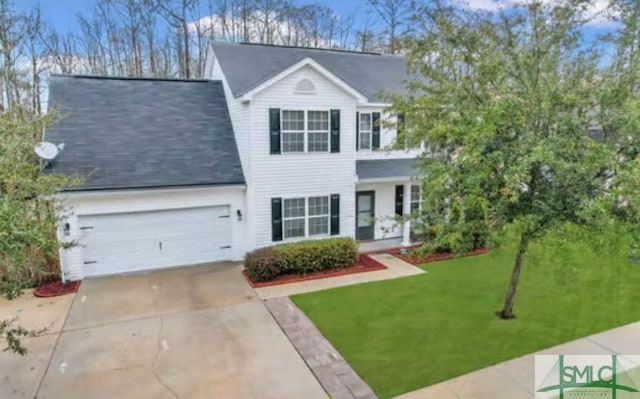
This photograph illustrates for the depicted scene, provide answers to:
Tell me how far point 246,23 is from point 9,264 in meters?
25.2

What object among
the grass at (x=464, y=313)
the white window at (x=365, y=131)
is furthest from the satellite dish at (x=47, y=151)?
the white window at (x=365, y=131)

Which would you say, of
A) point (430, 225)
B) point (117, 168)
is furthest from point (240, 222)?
point (430, 225)

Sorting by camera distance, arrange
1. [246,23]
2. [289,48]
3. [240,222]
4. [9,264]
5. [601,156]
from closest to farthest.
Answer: [9,264] < [601,156] < [240,222] < [289,48] < [246,23]

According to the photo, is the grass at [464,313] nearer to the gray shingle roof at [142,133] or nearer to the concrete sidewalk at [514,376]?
the concrete sidewalk at [514,376]

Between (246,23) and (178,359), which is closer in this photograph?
(178,359)

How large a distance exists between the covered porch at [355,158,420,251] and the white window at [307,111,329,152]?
1.88 meters

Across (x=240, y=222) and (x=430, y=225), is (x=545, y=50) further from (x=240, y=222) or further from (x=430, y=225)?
(x=240, y=222)

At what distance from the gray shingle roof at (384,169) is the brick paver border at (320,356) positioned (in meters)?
6.15

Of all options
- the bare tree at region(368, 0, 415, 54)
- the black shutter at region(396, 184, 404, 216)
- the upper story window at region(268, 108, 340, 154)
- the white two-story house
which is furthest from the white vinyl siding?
the bare tree at region(368, 0, 415, 54)

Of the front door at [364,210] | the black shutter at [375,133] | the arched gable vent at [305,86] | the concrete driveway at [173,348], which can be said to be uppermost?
the arched gable vent at [305,86]

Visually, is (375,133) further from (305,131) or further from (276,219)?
(276,219)

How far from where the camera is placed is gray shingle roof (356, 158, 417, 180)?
14.5m

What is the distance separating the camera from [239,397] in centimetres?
640

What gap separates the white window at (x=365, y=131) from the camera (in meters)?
15.0
